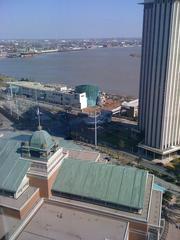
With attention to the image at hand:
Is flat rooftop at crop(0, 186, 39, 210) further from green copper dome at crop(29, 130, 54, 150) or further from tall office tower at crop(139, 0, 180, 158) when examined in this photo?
tall office tower at crop(139, 0, 180, 158)

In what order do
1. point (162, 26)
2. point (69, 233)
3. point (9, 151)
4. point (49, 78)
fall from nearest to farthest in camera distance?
point (69, 233) → point (9, 151) → point (162, 26) → point (49, 78)

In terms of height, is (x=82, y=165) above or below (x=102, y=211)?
above

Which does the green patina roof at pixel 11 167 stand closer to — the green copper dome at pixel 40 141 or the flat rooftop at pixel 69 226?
the green copper dome at pixel 40 141

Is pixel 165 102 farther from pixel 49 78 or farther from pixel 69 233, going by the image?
pixel 49 78

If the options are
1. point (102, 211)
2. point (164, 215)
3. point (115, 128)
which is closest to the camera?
point (102, 211)

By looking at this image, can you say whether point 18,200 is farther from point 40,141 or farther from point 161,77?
point 161,77

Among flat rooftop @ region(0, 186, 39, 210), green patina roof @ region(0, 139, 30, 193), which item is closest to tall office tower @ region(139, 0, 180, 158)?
green patina roof @ region(0, 139, 30, 193)

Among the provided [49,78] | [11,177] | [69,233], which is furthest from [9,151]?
[49,78]
